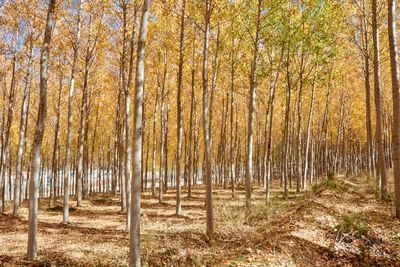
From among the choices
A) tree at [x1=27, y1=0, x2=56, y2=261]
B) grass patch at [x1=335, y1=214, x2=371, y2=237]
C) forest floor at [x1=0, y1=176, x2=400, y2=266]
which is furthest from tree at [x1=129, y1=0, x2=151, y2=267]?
grass patch at [x1=335, y1=214, x2=371, y2=237]

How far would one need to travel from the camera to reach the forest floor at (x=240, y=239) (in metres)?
5.37

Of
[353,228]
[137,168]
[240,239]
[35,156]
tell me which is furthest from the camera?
[240,239]

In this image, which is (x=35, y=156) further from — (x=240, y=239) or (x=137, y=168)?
(x=240, y=239)

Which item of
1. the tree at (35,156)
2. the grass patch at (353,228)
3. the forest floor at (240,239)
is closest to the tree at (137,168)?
the forest floor at (240,239)

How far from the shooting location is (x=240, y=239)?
6977 millimetres

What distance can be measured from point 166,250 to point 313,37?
13.0 meters

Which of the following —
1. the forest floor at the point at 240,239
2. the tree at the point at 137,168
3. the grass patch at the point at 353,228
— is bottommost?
the forest floor at the point at 240,239

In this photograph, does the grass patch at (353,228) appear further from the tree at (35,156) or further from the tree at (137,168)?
the tree at (35,156)

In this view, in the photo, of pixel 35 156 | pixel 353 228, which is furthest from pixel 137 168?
pixel 353 228

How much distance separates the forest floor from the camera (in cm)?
537

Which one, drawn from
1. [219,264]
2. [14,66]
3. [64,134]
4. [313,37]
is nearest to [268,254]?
[219,264]

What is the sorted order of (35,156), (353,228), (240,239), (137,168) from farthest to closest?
(240,239) → (353,228) → (35,156) → (137,168)

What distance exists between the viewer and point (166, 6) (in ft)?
31.7

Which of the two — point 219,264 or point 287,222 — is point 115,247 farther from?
point 287,222
